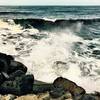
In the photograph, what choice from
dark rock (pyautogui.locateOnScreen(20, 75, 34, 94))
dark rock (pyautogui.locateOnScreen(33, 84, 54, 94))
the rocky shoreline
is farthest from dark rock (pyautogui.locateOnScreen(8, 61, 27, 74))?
dark rock (pyautogui.locateOnScreen(33, 84, 54, 94))

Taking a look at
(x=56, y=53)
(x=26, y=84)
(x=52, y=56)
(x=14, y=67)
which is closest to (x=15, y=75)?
(x=26, y=84)

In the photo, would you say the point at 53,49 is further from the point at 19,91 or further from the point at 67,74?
the point at 19,91

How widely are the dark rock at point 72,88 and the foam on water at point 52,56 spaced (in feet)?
5.98

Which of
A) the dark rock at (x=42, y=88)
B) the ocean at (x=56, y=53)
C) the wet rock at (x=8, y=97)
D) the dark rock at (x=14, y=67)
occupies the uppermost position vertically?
the dark rock at (x=14, y=67)

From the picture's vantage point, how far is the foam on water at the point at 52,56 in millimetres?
15773

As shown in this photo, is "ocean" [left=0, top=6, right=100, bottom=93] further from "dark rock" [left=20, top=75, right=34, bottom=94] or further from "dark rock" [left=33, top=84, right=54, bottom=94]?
"dark rock" [left=20, top=75, right=34, bottom=94]

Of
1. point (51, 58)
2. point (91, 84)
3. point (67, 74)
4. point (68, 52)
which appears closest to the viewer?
point (91, 84)

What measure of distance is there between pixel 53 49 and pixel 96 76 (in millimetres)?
5303

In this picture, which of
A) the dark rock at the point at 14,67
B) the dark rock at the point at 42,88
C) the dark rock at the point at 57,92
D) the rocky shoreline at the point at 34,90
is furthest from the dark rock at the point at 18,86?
the dark rock at the point at 14,67

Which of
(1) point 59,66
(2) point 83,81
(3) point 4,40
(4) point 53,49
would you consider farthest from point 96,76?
(3) point 4,40

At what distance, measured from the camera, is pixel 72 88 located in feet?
41.3

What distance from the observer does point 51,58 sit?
18.5m

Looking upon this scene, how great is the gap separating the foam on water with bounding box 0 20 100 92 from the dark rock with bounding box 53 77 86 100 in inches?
71.7

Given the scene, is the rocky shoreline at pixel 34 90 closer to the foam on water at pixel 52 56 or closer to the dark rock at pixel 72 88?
the dark rock at pixel 72 88
